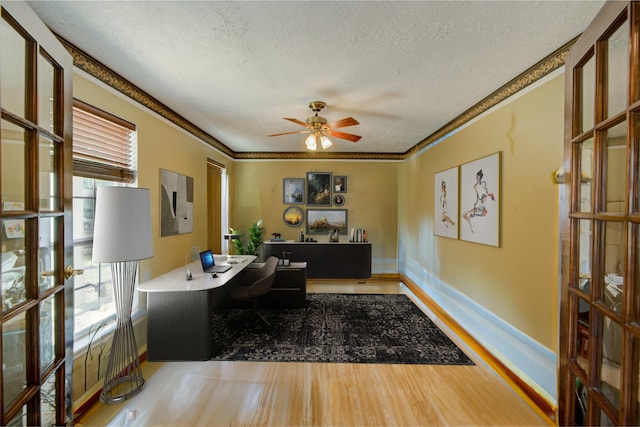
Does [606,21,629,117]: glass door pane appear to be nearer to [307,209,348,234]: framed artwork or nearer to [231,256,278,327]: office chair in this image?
[231,256,278,327]: office chair

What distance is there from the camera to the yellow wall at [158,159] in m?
2.29

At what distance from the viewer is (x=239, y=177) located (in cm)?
580

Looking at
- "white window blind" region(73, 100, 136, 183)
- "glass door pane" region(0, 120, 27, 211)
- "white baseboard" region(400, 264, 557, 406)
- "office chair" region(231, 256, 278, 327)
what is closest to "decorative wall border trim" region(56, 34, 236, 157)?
"white window blind" region(73, 100, 136, 183)

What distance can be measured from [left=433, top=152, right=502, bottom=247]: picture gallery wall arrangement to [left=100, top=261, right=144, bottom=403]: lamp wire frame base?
331cm

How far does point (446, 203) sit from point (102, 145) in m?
3.88

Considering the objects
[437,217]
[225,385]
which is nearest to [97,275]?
[225,385]

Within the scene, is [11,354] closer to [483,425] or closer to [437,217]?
[483,425]

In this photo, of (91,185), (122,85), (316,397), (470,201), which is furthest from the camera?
(470,201)

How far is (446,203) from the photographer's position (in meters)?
3.77

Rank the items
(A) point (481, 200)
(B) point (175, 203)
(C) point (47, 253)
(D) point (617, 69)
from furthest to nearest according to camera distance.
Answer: (B) point (175, 203), (A) point (481, 200), (C) point (47, 253), (D) point (617, 69)

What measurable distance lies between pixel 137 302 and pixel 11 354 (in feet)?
6.41

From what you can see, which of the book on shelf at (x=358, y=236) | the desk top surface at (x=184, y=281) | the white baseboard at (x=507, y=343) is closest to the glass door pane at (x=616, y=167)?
the white baseboard at (x=507, y=343)

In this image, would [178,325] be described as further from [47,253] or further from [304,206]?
[304,206]

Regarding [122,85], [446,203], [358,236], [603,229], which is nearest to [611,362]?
[603,229]
